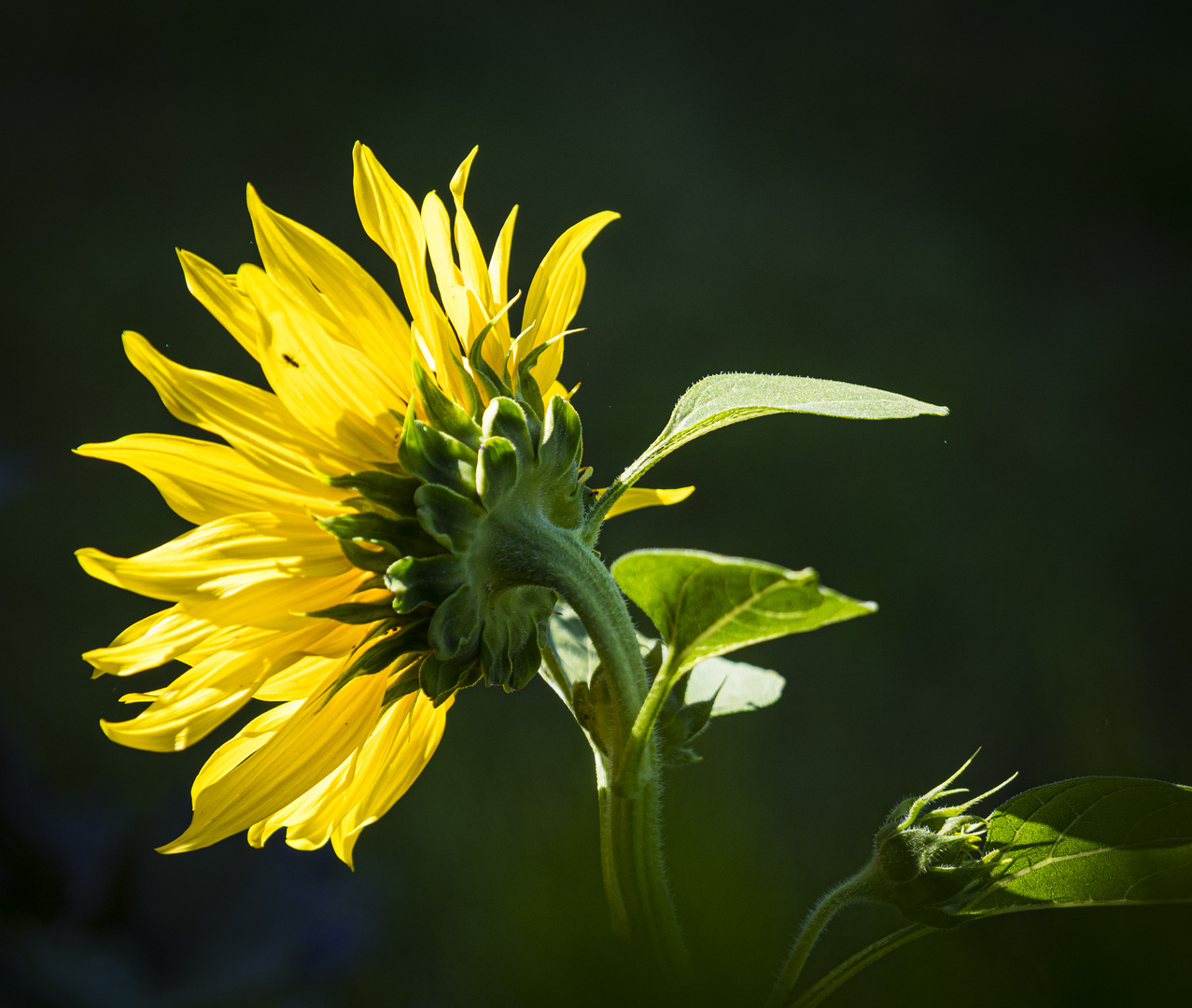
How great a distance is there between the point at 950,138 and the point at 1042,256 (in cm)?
30

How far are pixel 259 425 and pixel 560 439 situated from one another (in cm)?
12

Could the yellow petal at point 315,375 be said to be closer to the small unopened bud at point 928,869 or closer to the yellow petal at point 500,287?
the yellow petal at point 500,287

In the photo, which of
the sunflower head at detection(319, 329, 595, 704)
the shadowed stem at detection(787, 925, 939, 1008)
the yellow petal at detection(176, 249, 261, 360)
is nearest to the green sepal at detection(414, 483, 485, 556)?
the sunflower head at detection(319, 329, 595, 704)

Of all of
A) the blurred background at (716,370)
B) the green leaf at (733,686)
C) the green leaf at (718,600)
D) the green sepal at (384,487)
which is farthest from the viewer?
the blurred background at (716,370)

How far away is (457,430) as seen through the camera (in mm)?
369

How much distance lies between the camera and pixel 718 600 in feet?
0.97

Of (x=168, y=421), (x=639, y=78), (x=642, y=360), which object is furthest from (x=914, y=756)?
(x=639, y=78)

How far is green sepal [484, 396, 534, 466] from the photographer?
1.19 ft

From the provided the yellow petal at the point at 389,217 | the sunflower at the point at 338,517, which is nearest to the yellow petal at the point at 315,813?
the sunflower at the point at 338,517

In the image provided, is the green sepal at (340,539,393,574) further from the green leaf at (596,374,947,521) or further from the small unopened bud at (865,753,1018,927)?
the small unopened bud at (865,753,1018,927)

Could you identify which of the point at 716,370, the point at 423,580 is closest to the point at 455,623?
the point at 423,580

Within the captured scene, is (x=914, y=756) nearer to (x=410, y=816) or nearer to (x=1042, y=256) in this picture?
(x=410, y=816)

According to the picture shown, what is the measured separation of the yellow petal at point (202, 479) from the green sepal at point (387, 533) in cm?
4

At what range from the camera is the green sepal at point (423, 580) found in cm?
34
